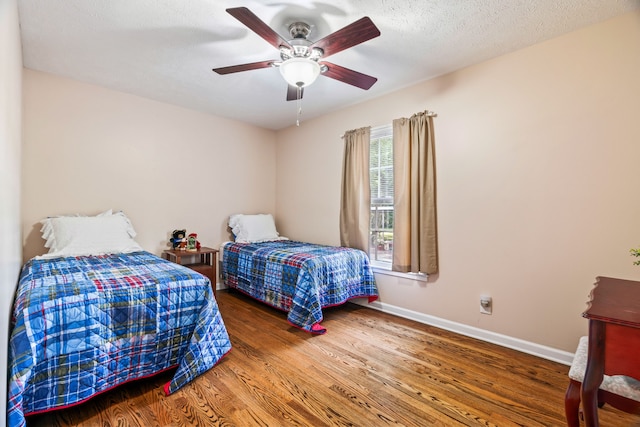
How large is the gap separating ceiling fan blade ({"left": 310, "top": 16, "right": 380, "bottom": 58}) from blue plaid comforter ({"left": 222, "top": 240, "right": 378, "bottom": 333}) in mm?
1799

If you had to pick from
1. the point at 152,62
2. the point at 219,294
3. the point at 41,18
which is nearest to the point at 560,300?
the point at 219,294

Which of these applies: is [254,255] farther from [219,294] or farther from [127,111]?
[127,111]

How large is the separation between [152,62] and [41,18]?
28.8 inches

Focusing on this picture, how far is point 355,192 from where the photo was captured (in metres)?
3.56

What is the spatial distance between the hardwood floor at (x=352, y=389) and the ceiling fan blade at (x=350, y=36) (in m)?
2.12

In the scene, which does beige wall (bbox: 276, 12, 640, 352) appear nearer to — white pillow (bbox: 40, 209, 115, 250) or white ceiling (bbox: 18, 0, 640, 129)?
white ceiling (bbox: 18, 0, 640, 129)

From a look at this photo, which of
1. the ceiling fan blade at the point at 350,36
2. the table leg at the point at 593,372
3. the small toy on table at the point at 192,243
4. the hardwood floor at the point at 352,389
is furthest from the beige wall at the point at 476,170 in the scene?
the ceiling fan blade at the point at 350,36

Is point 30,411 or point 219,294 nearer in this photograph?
point 30,411

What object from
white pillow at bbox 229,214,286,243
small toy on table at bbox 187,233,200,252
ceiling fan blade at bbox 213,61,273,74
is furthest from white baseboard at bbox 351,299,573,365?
ceiling fan blade at bbox 213,61,273,74

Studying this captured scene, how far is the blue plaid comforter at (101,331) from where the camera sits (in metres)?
1.46

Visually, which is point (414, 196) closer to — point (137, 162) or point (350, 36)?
point (350, 36)

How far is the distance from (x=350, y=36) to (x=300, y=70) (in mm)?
389

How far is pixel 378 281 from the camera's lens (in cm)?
336

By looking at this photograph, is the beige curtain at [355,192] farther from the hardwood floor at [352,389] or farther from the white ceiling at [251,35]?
the hardwood floor at [352,389]
